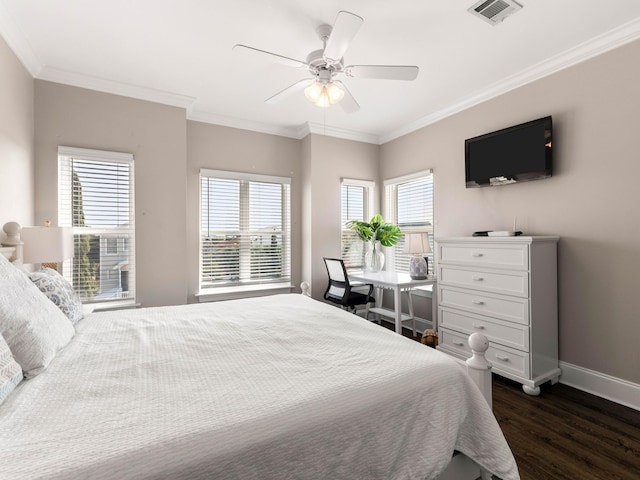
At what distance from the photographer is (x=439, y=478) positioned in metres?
1.20

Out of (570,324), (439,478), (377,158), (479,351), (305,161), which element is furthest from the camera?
(377,158)

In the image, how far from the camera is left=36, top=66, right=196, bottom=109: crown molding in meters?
2.85

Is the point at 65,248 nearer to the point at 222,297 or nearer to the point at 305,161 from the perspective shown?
the point at 222,297

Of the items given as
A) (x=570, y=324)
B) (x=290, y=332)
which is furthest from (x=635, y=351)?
(x=290, y=332)

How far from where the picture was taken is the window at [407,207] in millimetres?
4070

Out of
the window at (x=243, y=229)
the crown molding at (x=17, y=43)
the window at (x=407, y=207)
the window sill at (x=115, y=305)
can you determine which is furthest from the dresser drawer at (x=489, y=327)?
the crown molding at (x=17, y=43)

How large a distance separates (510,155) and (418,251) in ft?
4.29

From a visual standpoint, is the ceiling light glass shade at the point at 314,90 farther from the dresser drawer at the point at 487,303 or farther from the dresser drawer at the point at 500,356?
the dresser drawer at the point at 500,356

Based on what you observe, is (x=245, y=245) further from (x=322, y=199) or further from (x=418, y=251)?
(x=418, y=251)

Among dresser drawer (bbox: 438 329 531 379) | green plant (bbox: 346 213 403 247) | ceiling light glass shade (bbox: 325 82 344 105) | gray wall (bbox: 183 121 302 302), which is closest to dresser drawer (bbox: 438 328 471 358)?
dresser drawer (bbox: 438 329 531 379)

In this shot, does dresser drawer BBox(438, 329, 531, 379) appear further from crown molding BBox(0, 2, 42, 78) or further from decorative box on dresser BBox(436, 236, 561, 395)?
crown molding BBox(0, 2, 42, 78)

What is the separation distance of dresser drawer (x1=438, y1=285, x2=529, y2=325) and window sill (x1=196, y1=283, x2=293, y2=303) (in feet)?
6.60

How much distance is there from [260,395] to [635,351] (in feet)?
9.02

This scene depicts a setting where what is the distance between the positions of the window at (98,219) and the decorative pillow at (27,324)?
1783 mm
